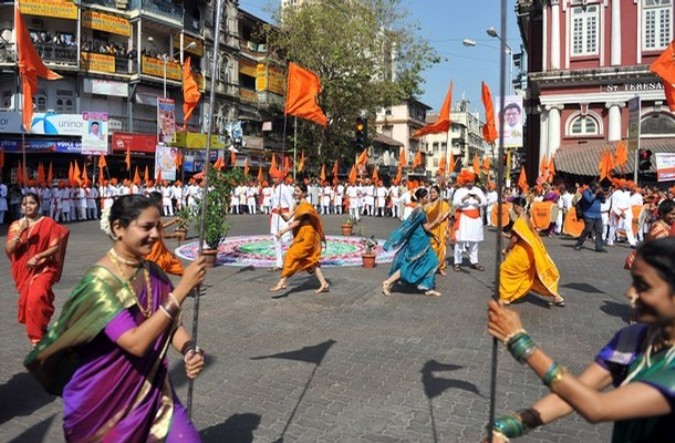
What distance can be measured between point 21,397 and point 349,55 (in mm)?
28872

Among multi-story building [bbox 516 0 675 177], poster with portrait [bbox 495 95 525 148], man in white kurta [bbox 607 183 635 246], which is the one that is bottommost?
man in white kurta [bbox 607 183 635 246]

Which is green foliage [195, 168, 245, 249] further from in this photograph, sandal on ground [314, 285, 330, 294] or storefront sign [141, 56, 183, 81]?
storefront sign [141, 56, 183, 81]

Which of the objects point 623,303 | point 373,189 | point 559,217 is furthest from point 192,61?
point 623,303

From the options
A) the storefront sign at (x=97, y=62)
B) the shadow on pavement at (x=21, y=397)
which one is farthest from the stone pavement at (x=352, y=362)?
the storefront sign at (x=97, y=62)

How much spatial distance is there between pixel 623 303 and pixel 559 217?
38.7ft

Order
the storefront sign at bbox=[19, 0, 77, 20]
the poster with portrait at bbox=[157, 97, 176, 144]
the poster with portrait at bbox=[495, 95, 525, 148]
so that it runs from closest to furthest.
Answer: the poster with portrait at bbox=[495, 95, 525, 148] → the poster with portrait at bbox=[157, 97, 176, 144] → the storefront sign at bbox=[19, 0, 77, 20]

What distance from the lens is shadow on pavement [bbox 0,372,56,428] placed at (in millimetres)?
4707

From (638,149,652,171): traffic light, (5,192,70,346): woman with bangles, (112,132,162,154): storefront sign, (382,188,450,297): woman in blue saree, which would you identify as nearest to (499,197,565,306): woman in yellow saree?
(382,188,450,297): woman in blue saree

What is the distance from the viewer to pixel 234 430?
4.34 m

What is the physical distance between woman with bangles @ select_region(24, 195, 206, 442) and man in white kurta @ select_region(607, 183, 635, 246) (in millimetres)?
16505

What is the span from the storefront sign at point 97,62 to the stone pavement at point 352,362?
839 inches

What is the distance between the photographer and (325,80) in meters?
32.1

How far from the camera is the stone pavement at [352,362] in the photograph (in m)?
4.43

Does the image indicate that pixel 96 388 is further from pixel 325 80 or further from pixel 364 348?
pixel 325 80
